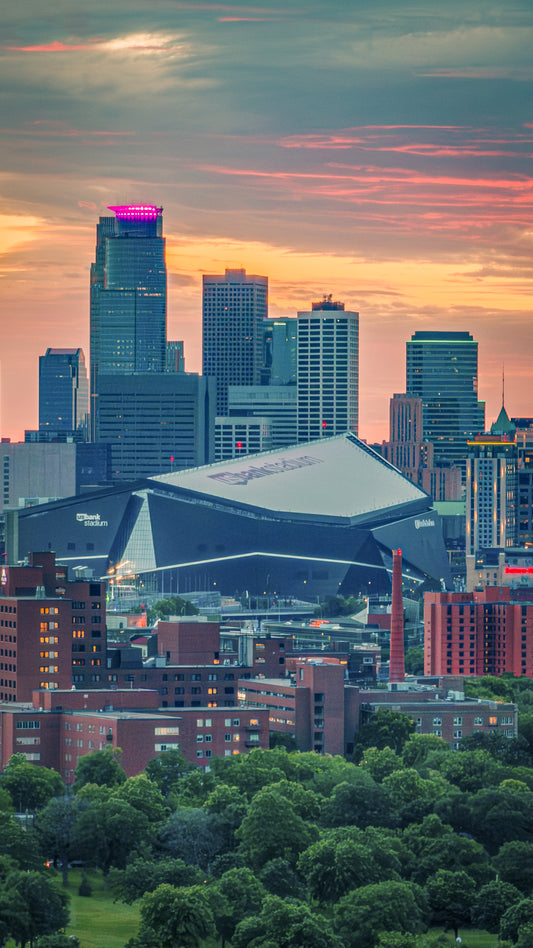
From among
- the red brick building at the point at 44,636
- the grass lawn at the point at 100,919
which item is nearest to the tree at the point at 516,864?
the grass lawn at the point at 100,919

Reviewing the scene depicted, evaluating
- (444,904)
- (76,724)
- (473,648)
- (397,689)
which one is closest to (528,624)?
(473,648)

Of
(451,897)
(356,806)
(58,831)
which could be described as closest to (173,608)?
(356,806)

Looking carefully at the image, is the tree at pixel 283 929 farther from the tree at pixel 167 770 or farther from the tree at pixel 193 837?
the tree at pixel 167 770

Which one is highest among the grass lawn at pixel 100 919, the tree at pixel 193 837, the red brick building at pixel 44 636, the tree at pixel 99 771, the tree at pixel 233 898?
the red brick building at pixel 44 636

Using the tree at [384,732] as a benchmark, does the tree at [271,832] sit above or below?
below

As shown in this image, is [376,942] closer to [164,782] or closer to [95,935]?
[95,935]
